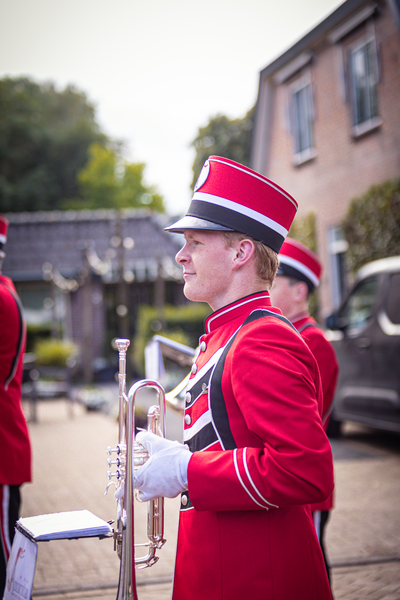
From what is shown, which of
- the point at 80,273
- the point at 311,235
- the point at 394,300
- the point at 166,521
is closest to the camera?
the point at 166,521

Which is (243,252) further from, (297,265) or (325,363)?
(297,265)

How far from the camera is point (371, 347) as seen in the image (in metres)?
7.39

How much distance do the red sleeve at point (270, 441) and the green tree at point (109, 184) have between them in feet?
141

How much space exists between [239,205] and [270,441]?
677mm

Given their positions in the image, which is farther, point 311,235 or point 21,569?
point 311,235

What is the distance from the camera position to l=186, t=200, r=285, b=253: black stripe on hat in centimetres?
174

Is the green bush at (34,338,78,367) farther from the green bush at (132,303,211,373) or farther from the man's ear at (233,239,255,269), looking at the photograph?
the man's ear at (233,239,255,269)

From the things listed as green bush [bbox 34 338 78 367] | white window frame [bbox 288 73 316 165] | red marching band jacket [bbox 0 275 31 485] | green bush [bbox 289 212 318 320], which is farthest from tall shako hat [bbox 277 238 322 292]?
green bush [bbox 34 338 78 367]

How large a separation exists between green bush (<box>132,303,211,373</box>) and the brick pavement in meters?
5.94

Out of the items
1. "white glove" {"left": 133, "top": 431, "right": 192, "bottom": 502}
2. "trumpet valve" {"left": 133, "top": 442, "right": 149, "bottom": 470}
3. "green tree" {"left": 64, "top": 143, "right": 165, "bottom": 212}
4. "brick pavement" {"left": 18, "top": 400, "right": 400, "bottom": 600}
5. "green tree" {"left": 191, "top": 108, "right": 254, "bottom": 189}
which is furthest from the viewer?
"green tree" {"left": 64, "top": 143, "right": 165, "bottom": 212}

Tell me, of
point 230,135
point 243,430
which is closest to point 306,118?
point 230,135

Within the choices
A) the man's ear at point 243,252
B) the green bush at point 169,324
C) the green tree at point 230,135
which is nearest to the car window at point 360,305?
the man's ear at point 243,252

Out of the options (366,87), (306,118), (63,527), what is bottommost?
(63,527)

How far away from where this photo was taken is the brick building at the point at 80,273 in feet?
71.9
